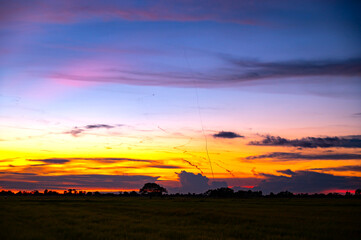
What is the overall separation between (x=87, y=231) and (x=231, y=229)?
11.4m

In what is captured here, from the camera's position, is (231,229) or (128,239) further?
(231,229)

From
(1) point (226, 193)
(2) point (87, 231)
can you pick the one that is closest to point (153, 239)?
(2) point (87, 231)

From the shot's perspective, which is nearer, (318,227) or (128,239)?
(128,239)

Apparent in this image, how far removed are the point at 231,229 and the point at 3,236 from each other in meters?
16.7

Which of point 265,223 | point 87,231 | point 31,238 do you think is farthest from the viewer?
point 265,223

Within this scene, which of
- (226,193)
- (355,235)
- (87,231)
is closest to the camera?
(355,235)

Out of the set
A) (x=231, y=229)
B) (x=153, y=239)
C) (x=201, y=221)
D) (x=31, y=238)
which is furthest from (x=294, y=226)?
(x=31, y=238)

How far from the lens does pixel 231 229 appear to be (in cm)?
2939

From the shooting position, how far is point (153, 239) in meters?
24.2

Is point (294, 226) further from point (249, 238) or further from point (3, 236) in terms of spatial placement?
point (3, 236)

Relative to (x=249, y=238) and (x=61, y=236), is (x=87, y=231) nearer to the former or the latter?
(x=61, y=236)

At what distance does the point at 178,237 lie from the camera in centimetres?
2572

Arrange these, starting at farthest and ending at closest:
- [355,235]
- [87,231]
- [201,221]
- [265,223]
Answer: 1. [201,221]
2. [265,223]
3. [87,231]
4. [355,235]

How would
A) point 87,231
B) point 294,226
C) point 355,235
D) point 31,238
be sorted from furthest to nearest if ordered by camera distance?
1. point 294,226
2. point 87,231
3. point 355,235
4. point 31,238
